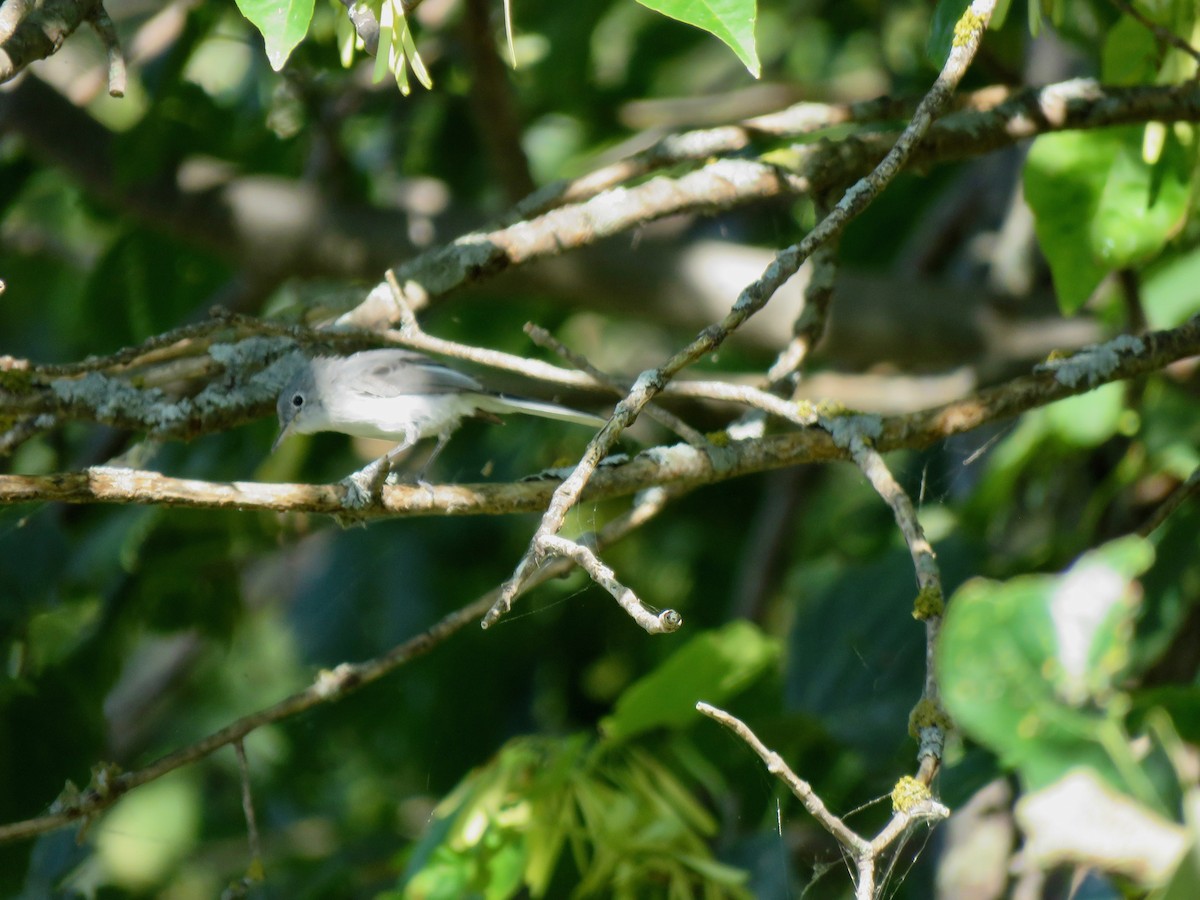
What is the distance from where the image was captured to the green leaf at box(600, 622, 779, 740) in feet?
8.13

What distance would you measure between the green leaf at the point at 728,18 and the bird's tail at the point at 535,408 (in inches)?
38.0

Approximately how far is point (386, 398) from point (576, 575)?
4.86 feet

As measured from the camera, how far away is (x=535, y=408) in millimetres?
2484

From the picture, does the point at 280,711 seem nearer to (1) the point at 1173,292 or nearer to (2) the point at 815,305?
(2) the point at 815,305

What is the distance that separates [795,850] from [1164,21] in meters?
2.02

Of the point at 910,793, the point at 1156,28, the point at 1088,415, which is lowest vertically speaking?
the point at 1088,415

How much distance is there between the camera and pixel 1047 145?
231cm

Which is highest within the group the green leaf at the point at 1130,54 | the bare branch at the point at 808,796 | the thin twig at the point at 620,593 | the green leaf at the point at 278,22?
the green leaf at the point at 278,22

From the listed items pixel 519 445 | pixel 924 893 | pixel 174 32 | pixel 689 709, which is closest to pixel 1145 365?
pixel 689 709

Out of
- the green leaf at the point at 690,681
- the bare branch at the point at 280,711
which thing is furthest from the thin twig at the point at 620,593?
the green leaf at the point at 690,681

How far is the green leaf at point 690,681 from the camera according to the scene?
248cm

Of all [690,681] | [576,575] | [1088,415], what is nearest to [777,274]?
[690,681]

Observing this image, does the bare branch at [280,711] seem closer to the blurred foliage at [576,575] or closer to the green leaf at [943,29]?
the blurred foliage at [576,575]

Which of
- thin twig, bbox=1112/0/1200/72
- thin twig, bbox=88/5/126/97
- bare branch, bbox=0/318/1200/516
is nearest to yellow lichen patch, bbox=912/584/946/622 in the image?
bare branch, bbox=0/318/1200/516
